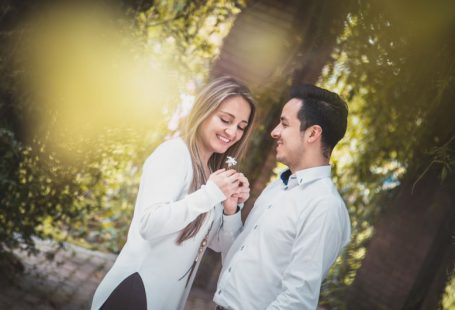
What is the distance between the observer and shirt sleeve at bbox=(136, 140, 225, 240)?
2207 millimetres

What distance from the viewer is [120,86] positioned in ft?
→ 13.0

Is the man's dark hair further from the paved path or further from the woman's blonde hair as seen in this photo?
the paved path

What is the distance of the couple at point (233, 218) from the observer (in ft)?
7.32

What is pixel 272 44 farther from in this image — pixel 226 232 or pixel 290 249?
pixel 290 249

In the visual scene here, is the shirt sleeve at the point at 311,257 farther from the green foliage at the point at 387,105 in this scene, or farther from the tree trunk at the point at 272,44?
the tree trunk at the point at 272,44

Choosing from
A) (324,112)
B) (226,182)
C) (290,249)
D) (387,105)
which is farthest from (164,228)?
(387,105)

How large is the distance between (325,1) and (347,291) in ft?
9.13

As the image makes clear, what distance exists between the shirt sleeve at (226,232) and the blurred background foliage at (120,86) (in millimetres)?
1697

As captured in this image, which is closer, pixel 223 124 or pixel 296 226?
pixel 296 226

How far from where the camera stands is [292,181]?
8.67 ft

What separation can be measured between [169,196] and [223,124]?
0.55 meters

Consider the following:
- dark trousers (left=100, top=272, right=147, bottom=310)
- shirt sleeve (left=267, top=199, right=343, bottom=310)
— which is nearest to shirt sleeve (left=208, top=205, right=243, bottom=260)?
shirt sleeve (left=267, top=199, right=343, bottom=310)

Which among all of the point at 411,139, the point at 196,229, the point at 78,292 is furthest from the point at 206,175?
the point at 78,292

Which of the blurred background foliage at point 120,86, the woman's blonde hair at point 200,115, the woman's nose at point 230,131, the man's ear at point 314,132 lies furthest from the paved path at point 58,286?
the man's ear at point 314,132
